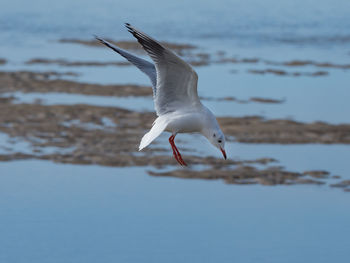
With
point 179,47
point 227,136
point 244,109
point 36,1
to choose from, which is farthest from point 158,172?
point 36,1

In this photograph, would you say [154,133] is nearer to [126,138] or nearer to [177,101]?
[177,101]

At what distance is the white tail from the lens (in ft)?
20.3

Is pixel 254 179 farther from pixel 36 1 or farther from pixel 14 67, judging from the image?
pixel 36 1

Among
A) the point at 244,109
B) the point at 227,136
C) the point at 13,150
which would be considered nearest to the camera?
the point at 13,150

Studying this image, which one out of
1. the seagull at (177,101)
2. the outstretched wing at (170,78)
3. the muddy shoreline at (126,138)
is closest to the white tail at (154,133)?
the seagull at (177,101)

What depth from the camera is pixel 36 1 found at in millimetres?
39906

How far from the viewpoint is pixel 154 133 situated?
6309 mm

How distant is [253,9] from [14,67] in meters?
17.6

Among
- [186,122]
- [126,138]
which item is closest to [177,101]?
[186,122]

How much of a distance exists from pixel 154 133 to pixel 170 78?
1.67 feet

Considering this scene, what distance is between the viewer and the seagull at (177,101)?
20.8 feet

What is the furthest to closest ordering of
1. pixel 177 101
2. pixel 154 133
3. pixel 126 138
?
pixel 126 138, pixel 177 101, pixel 154 133

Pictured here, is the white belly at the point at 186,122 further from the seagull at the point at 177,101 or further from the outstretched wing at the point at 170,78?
the outstretched wing at the point at 170,78

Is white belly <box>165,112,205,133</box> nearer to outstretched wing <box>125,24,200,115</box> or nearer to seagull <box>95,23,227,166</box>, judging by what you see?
seagull <box>95,23,227,166</box>
